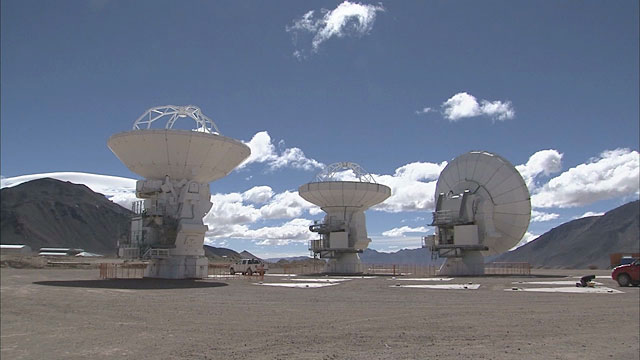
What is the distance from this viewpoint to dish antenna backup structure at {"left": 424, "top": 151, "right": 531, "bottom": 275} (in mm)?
40844

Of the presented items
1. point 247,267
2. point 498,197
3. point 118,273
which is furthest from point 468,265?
point 118,273

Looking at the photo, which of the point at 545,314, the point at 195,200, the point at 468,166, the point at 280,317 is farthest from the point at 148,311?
the point at 468,166

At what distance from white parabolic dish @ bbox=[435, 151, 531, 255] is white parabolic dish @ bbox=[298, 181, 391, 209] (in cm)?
1022

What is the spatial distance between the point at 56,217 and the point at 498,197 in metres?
151

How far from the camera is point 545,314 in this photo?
13.8 m

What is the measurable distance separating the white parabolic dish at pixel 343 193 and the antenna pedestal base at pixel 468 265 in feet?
37.1

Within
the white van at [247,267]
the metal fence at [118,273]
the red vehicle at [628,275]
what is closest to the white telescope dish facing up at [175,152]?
the metal fence at [118,273]

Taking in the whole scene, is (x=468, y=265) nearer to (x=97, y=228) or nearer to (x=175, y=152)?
(x=175, y=152)

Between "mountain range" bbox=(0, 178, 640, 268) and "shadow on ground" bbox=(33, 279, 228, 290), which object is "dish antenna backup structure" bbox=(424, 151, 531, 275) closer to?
"shadow on ground" bbox=(33, 279, 228, 290)

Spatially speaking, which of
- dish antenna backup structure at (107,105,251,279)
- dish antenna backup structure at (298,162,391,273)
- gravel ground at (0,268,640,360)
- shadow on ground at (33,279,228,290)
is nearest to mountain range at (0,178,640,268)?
dish antenna backup structure at (298,162,391,273)

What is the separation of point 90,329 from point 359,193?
39.4 metres

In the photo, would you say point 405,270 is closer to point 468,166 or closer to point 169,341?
point 468,166

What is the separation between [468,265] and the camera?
138 ft

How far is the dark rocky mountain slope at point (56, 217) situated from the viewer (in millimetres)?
146500
